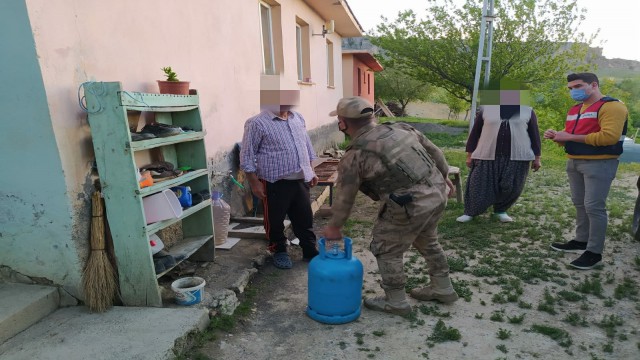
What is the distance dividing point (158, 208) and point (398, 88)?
38737 millimetres

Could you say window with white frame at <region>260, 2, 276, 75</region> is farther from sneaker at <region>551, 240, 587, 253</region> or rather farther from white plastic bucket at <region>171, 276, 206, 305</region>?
sneaker at <region>551, 240, 587, 253</region>

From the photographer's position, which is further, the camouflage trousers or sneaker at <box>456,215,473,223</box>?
sneaker at <box>456,215,473,223</box>

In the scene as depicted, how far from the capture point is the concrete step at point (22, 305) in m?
2.56

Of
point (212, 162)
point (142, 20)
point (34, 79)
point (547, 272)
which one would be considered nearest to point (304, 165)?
point (212, 162)

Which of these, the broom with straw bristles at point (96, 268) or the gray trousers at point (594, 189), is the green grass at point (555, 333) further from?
the broom with straw bristles at point (96, 268)

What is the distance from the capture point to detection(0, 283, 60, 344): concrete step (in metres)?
2.56

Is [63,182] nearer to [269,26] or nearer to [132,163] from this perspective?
[132,163]

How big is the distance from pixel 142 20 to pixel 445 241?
3.71 m

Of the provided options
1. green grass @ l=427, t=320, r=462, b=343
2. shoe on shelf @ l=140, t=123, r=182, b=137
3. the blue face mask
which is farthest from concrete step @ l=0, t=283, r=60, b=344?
the blue face mask

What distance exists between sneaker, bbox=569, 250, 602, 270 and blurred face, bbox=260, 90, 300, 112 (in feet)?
9.87

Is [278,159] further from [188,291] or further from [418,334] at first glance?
[418,334]

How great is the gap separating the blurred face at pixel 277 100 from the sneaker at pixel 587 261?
9.87 feet

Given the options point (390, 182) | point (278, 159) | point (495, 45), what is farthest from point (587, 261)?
point (495, 45)

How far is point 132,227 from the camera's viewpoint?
9.25ft
